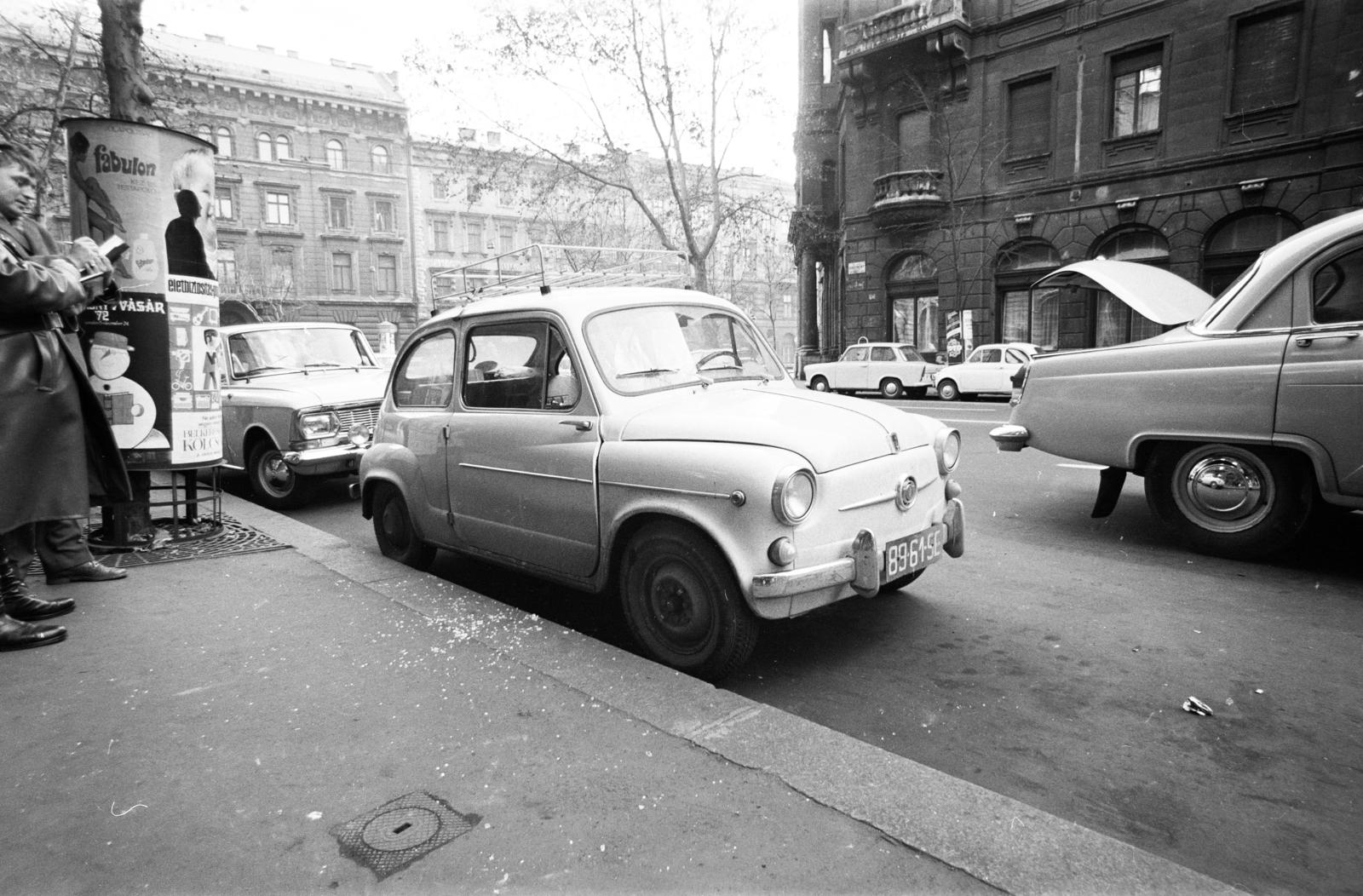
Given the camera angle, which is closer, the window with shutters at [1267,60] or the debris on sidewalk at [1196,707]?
the debris on sidewalk at [1196,707]

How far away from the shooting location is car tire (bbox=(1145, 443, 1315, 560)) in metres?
4.98

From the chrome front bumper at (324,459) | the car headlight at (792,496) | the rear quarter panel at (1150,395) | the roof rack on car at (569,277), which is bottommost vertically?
the chrome front bumper at (324,459)

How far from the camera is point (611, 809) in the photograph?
2.31 meters

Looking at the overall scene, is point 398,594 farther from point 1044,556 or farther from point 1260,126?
point 1260,126

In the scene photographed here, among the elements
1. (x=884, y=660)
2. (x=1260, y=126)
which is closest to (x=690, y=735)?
(x=884, y=660)

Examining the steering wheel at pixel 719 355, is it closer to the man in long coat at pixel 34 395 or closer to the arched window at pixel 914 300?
the man in long coat at pixel 34 395

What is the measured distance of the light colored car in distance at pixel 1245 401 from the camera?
4.70m

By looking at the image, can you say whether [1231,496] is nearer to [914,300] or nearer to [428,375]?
[428,375]

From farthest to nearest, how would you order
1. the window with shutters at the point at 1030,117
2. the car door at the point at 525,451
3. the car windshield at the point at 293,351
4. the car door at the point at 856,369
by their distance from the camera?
the car door at the point at 856,369 → the window with shutters at the point at 1030,117 → the car windshield at the point at 293,351 → the car door at the point at 525,451

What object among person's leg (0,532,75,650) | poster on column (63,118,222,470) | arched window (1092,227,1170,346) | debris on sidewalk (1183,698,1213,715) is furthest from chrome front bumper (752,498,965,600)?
arched window (1092,227,1170,346)

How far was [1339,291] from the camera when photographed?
190 inches

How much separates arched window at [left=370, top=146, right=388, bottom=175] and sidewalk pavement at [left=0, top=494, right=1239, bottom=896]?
5693 cm

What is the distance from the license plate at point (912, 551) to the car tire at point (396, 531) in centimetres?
289

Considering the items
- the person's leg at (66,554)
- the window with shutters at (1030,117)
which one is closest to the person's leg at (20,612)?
the person's leg at (66,554)
